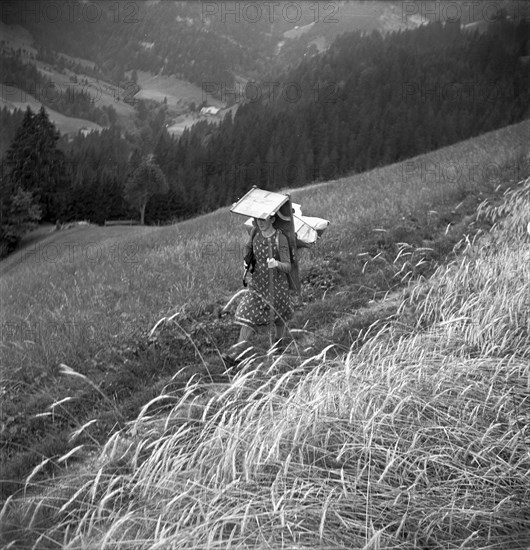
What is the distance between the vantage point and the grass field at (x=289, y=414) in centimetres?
461

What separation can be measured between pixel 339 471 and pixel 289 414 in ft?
2.23

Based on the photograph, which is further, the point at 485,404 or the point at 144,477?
the point at 485,404

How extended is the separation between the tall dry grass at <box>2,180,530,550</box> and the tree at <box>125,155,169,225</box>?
17.7 m

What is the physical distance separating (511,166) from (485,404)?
17017 millimetres

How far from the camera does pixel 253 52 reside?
97.5 feet

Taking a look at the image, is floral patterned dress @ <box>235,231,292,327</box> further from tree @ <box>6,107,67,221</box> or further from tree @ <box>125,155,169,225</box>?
tree @ <box>6,107,67,221</box>

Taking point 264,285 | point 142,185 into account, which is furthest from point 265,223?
point 142,185

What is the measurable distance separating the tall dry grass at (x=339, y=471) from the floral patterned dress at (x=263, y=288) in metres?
2.05

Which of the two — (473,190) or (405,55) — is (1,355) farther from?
(405,55)

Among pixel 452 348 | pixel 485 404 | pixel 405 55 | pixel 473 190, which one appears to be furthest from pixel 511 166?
pixel 485 404

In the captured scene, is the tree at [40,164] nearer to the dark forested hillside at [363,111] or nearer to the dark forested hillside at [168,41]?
the dark forested hillside at [363,111]

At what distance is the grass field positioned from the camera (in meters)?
4.61

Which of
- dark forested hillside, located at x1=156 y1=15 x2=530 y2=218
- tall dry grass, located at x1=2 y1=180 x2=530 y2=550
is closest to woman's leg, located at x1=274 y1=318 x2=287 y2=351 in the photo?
tall dry grass, located at x1=2 y1=180 x2=530 y2=550

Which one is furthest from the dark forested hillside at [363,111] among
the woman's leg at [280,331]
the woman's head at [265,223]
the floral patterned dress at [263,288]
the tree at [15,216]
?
the woman's head at [265,223]
